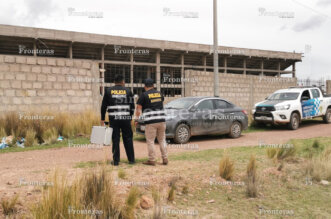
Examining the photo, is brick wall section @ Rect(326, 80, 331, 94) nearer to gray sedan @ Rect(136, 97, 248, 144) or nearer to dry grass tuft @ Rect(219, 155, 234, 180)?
gray sedan @ Rect(136, 97, 248, 144)

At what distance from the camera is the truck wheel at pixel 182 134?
953cm

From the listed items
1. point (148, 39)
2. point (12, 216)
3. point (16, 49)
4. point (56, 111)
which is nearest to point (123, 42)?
point (148, 39)

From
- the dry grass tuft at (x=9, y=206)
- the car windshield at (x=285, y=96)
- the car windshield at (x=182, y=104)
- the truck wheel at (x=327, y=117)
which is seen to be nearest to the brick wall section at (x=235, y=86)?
the car windshield at (x=285, y=96)

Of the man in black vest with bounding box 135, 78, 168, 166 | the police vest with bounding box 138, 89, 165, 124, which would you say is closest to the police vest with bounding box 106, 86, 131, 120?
the man in black vest with bounding box 135, 78, 168, 166

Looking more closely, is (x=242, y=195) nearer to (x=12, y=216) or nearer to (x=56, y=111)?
(x=12, y=216)

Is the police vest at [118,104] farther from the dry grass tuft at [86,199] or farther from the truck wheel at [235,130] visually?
the truck wheel at [235,130]

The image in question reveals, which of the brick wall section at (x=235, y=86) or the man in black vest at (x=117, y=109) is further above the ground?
the brick wall section at (x=235, y=86)

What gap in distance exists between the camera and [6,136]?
969 centimetres

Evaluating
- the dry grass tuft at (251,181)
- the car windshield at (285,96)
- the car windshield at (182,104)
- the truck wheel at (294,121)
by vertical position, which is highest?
the car windshield at (285,96)

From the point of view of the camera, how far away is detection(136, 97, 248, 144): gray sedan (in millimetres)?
9570

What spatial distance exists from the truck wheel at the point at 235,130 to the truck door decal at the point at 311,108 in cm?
444

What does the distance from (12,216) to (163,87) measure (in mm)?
17719

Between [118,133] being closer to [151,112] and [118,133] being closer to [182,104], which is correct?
[151,112]

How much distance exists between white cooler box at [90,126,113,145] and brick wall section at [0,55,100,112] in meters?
5.62
